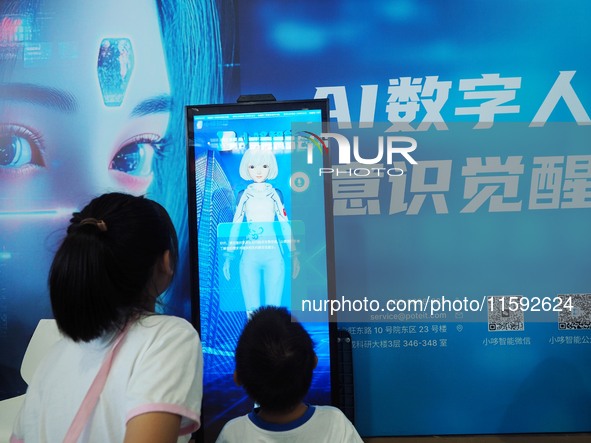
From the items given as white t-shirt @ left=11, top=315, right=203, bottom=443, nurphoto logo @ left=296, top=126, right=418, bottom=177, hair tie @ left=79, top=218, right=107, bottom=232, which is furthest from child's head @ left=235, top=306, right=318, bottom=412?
nurphoto logo @ left=296, top=126, right=418, bottom=177

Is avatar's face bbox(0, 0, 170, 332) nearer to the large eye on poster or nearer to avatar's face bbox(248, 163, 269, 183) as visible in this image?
the large eye on poster

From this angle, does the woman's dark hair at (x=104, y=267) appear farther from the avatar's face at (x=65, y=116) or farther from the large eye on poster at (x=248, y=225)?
the avatar's face at (x=65, y=116)

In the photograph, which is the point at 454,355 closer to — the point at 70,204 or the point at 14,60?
the point at 70,204

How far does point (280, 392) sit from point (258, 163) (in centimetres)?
127

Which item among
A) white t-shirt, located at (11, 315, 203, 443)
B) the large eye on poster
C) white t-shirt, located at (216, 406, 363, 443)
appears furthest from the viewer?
the large eye on poster

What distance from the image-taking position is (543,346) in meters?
2.76

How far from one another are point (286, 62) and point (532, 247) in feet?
5.57

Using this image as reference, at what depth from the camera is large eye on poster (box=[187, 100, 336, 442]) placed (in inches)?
91.6

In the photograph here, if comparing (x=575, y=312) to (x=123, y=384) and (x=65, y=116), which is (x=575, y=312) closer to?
(x=123, y=384)

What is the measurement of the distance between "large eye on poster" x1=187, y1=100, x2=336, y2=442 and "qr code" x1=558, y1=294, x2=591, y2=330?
4.59 ft

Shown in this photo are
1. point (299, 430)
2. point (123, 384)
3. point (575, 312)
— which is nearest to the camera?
point (123, 384)

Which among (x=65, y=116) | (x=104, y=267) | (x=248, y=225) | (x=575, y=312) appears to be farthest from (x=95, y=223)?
(x=575, y=312)

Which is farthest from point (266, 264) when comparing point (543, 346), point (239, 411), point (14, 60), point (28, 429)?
point (14, 60)

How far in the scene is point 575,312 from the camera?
277 cm
